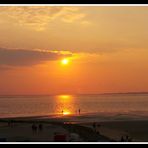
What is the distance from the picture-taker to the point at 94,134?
25328 millimetres
